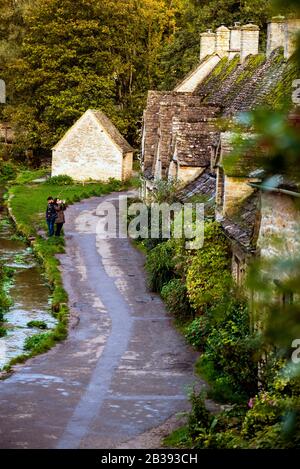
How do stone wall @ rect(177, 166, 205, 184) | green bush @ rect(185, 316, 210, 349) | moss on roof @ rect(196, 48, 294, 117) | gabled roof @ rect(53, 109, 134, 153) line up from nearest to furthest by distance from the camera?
1. green bush @ rect(185, 316, 210, 349)
2. moss on roof @ rect(196, 48, 294, 117)
3. stone wall @ rect(177, 166, 205, 184)
4. gabled roof @ rect(53, 109, 134, 153)

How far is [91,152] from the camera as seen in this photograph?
5797 centimetres

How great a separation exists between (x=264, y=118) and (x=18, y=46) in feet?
227

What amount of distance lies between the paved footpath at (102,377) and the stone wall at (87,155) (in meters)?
28.0

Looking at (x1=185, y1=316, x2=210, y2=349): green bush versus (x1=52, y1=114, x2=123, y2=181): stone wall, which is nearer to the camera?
(x1=185, y1=316, x2=210, y2=349): green bush

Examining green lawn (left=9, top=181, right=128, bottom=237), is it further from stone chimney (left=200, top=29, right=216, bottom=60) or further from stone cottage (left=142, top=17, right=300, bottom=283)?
stone chimney (left=200, top=29, right=216, bottom=60)

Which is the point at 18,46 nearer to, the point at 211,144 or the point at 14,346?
the point at 211,144

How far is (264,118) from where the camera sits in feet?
12.4

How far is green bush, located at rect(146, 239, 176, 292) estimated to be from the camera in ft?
90.2

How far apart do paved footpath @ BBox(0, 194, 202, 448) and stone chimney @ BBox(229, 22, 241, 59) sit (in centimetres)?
1705

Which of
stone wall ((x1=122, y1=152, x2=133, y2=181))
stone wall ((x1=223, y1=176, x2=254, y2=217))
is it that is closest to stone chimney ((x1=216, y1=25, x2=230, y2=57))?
stone wall ((x1=122, y1=152, x2=133, y2=181))

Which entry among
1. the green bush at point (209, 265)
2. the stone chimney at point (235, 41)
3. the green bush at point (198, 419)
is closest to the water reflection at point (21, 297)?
the green bush at point (209, 265)

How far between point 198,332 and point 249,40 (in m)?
22.1

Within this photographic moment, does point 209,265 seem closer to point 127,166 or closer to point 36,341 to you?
point 36,341

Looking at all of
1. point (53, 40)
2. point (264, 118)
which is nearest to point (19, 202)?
point (53, 40)
